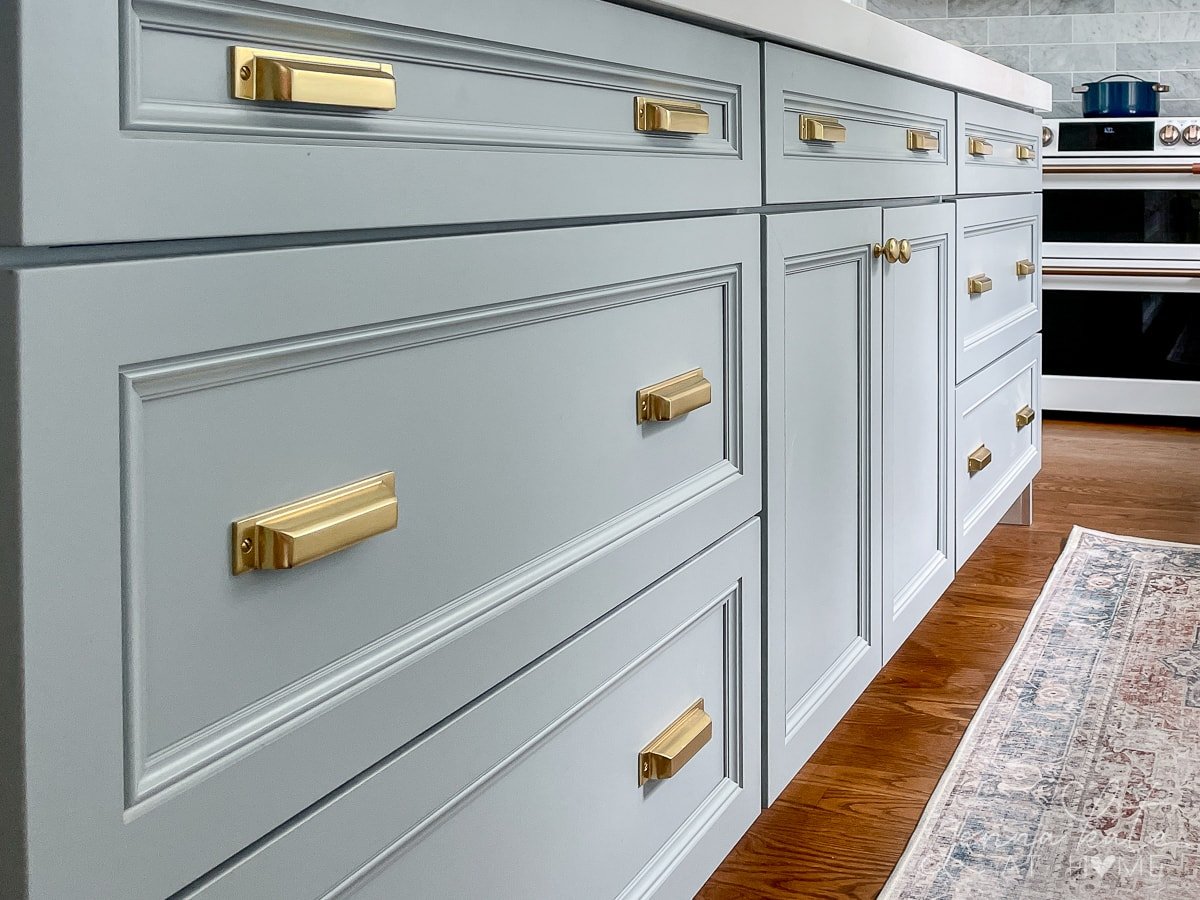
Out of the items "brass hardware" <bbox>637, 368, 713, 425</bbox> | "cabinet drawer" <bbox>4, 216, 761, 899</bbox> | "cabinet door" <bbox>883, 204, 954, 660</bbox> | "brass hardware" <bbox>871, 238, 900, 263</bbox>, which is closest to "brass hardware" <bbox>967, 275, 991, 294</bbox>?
"cabinet door" <bbox>883, 204, 954, 660</bbox>

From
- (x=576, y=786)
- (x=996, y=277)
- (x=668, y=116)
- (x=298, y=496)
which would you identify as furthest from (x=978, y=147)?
(x=298, y=496)

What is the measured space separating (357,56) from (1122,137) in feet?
11.9

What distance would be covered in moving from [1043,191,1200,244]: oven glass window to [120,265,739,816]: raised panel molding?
3.21m

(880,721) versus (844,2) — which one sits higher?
(844,2)

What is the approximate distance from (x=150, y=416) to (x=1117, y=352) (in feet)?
12.7

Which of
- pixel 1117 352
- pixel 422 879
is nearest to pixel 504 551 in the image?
pixel 422 879

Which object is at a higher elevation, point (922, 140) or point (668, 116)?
point (922, 140)

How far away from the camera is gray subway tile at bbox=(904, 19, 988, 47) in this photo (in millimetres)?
Result: 4605

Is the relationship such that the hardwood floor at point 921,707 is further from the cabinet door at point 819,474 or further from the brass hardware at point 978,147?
the brass hardware at point 978,147

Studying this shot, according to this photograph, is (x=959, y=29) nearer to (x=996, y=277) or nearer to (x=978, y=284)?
(x=996, y=277)

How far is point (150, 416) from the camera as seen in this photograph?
0.57 metres

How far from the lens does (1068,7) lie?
4.46m

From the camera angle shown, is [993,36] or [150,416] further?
[993,36]

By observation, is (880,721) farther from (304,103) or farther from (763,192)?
(304,103)
